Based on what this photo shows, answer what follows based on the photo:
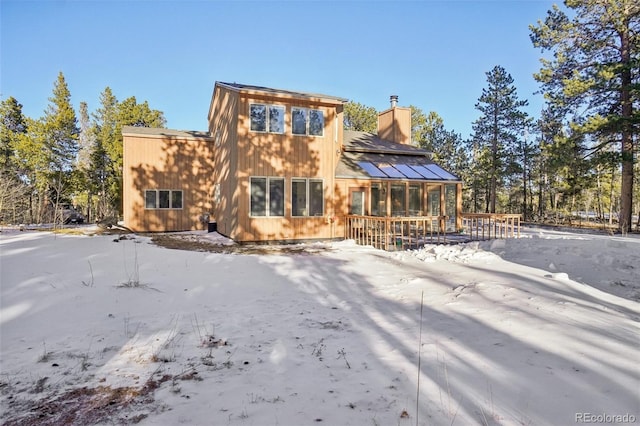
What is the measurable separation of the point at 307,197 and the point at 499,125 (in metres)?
20.4

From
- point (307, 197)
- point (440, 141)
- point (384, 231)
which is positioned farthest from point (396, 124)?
point (440, 141)

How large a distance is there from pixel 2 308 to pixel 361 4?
49.7ft

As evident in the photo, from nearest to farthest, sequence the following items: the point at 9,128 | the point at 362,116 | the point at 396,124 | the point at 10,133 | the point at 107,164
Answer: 1. the point at 396,124
2. the point at 10,133
3. the point at 9,128
4. the point at 107,164
5. the point at 362,116

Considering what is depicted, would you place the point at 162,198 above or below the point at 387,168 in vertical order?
below

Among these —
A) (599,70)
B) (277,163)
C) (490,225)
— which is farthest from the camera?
(599,70)

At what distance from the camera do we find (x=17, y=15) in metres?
10.7

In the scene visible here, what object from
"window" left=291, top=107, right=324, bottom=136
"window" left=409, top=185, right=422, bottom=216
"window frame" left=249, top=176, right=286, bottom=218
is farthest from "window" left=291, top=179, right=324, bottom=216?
"window" left=409, top=185, right=422, bottom=216

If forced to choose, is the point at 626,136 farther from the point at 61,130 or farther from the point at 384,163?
the point at 61,130

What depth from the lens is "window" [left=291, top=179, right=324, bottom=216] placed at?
495 inches

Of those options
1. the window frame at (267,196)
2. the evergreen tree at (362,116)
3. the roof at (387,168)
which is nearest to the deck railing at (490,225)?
the roof at (387,168)

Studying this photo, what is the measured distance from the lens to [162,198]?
16.0m

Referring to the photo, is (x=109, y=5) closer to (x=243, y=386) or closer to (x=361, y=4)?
(x=361, y=4)

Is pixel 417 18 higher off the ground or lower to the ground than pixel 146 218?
higher

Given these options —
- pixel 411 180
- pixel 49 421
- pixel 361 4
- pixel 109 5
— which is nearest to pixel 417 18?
pixel 361 4
